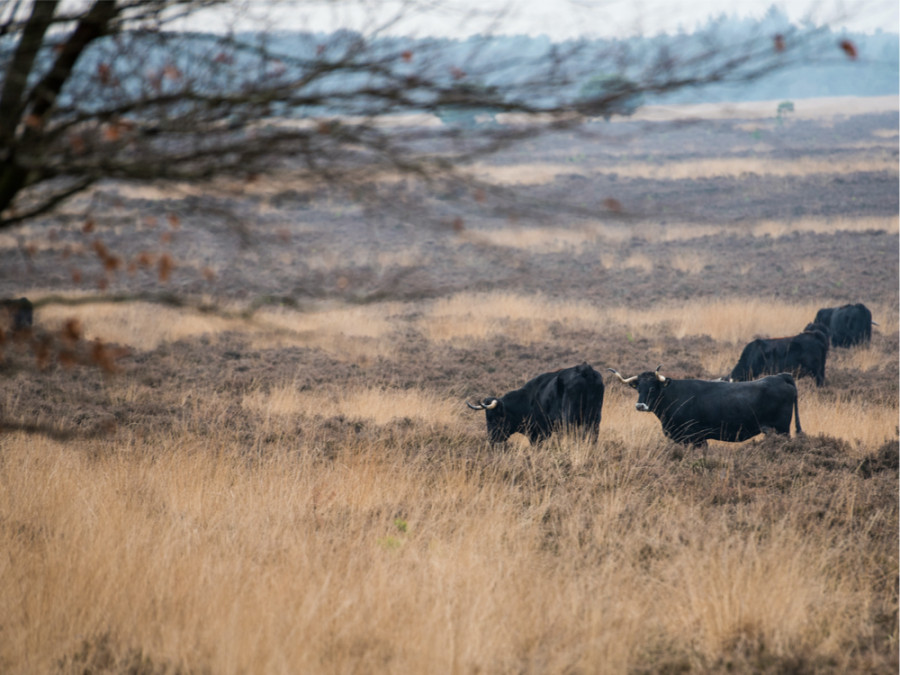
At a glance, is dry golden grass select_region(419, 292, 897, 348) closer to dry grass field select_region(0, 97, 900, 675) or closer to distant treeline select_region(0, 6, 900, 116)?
dry grass field select_region(0, 97, 900, 675)

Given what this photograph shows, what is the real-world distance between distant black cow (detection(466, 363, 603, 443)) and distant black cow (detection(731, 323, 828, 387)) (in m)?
4.59

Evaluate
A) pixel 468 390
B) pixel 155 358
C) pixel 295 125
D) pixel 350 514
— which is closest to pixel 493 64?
pixel 295 125

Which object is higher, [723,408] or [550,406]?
[550,406]

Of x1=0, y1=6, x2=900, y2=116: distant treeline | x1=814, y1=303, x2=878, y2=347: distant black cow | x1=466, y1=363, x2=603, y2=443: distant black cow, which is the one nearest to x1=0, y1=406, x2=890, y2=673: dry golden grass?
x1=466, y1=363, x2=603, y2=443: distant black cow

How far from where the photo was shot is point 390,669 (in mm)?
3611

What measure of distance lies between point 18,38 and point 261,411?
7298mm

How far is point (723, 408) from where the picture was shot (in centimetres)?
857

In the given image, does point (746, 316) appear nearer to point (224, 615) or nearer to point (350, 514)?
point (350, 514)

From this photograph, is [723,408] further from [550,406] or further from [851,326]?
[851,326]

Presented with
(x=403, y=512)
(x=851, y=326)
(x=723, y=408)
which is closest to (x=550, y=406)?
(x=723, y=408)

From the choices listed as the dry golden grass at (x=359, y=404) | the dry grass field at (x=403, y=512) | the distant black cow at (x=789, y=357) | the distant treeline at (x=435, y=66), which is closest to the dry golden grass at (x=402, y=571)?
the dry grass field at (x=403, y=512)

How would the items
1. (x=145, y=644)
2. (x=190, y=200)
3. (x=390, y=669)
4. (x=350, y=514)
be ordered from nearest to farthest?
(x=190, y=200)
(x=390, y=669)
(x=145, y=644)
(x=350, y=514)

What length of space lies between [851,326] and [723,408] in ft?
26.7

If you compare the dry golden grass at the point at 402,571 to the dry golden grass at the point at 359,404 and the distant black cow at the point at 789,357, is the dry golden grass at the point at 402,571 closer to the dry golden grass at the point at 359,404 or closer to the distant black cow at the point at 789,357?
the dry golden grass at the point at 359,404
